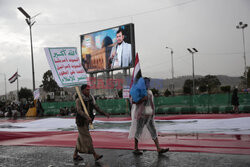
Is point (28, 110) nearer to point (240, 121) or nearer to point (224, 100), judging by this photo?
point (224, 100)

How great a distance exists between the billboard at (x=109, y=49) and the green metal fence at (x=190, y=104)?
1451 centimetres

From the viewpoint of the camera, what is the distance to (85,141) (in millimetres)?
6184

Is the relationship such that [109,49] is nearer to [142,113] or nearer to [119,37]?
[119,37]

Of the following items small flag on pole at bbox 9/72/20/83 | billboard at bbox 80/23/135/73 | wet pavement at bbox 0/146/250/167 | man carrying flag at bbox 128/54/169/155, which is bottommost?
wet pavement at bbox 0/146/250/167

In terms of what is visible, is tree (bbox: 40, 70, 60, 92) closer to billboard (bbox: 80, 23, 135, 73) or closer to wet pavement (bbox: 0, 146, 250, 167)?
billboard (bbox: 80, 23, 135, 73)

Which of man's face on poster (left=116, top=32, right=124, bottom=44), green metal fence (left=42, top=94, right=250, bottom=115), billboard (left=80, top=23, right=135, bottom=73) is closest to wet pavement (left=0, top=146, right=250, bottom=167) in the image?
green metal fence (left=42, top=94, right=250, bottom=115)

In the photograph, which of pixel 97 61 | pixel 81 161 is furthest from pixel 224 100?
pixel 97 61

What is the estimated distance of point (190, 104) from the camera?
24.0m

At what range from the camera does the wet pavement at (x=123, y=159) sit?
5.46 meters

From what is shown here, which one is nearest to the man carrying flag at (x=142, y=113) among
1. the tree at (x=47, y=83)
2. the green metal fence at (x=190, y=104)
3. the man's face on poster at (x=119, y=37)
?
the green metal fence at (x=190, y=104)

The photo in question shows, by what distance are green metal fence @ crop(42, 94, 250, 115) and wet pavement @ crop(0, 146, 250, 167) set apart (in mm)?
15854

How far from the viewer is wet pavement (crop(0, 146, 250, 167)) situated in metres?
5.46

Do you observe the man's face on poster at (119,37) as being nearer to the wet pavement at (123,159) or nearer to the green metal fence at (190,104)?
the green metal fence at (190,104)

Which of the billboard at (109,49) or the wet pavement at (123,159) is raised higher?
the billboard at (109,49)
